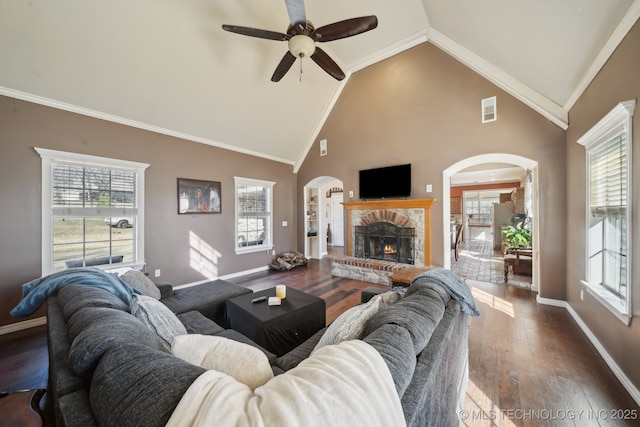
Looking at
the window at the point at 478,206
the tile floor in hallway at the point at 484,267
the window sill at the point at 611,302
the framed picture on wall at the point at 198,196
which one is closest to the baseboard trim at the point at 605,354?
the window sill at the point at 611,302

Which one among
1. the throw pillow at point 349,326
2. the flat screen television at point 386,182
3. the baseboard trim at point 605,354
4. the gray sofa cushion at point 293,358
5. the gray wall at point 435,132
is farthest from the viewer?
the flat screen television at point 386,182

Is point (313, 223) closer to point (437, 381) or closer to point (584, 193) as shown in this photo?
point (584, 193)

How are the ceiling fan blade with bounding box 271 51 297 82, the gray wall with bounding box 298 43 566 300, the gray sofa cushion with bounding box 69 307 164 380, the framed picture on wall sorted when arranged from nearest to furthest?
the gray sofa cushion with bounding box 69 307 164 380
the ceiling fan blade with bounding box 271 51 297 82
the gray wall with bounding box 298 43 566 300
the framed picture on wall

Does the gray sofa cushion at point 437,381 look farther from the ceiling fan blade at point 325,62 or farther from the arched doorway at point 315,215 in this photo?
the arched doorway at point 315,215

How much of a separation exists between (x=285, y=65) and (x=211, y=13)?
1.13 m

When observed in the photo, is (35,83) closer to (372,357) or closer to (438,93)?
(372,357)

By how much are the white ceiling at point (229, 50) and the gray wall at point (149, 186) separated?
0.22m

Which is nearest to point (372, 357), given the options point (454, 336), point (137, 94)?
point (454, 336)

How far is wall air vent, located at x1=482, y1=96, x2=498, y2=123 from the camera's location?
3742mm

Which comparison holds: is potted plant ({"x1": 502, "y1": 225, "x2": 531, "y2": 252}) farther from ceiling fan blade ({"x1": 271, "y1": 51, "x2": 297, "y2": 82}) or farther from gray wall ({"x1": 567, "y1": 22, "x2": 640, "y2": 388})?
ceiling fan blade ({"x1": 271, "y1": 51, "x2": 297, "y2": 82})

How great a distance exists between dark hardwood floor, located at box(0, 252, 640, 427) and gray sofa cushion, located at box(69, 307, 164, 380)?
163 centimetres

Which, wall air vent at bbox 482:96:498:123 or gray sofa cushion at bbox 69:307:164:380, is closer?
gray sofa cushion at bbox 69:307:164:380

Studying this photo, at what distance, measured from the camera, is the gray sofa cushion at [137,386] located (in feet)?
1.98

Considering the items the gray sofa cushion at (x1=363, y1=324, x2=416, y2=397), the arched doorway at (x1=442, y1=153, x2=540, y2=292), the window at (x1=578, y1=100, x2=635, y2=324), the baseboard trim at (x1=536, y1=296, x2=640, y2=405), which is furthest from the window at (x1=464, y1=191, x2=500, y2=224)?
the gray sofa cushion at (x1=363, y1=324, x2=416, y2=397)
